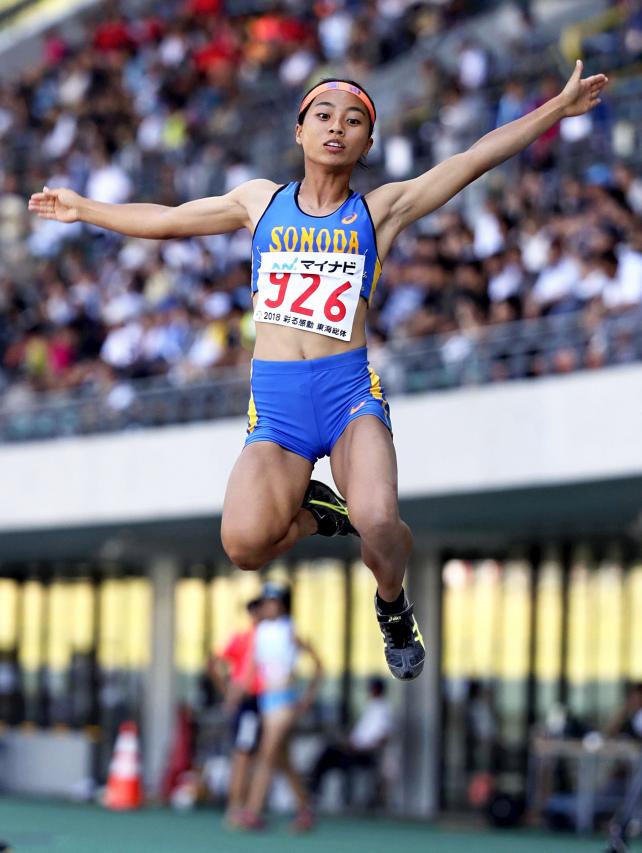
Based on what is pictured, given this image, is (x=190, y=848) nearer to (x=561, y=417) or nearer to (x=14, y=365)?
(x=561, y=417)

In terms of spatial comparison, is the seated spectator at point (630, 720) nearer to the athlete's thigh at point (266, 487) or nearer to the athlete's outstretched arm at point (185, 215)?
the athlete's thigh at point (266, 487)

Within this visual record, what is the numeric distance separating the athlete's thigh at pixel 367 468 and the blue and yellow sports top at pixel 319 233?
0.58 m

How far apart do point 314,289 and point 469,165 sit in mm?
822

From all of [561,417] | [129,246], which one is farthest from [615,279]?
[129,246]

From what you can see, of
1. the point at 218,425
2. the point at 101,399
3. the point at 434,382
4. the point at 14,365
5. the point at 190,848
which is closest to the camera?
the point at 190,848

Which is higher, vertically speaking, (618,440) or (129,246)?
(129,246)

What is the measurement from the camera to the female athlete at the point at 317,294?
23.9 feet

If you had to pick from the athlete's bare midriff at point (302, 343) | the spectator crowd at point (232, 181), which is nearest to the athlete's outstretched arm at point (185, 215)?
the athlete's bare midriff at point (302, 343)

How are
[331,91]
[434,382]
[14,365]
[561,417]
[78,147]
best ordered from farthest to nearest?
[78,147]
[14,365]
[434,382]
[561,417]
[331,91]

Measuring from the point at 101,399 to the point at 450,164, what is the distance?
11.7 m

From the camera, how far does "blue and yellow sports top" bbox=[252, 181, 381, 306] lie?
7.34 metres

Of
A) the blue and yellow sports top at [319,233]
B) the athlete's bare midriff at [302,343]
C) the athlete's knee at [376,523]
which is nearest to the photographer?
the athlete's knee at [376,523]

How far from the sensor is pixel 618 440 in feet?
46.3

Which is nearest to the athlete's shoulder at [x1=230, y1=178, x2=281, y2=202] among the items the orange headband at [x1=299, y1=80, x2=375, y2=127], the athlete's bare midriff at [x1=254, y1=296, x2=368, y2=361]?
the orange headband at [x1=299, y1=80, x2=375, y2=127]
